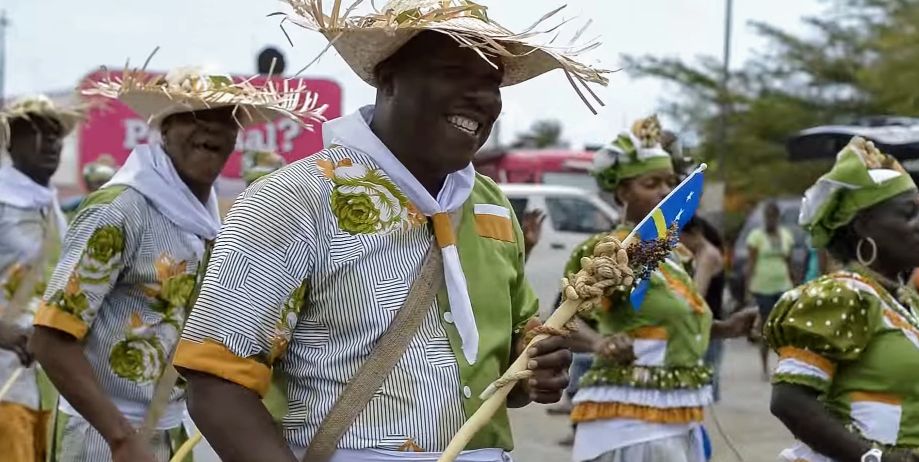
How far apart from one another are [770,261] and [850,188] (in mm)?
10257

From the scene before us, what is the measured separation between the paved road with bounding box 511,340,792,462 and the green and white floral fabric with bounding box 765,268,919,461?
4.07 metres

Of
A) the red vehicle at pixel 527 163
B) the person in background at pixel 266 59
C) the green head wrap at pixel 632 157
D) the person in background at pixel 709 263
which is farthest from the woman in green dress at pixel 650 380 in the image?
the red vehicle at pixel 527 163

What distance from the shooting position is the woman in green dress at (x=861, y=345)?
4078 mm

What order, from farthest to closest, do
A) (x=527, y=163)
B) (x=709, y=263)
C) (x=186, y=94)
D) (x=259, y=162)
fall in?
(x=527, y=163) < (x=709, y=263) < (x=259, y=162) < (x=186, y=94)

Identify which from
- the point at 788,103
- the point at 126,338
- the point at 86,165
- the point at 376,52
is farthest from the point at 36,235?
the point at 788,103

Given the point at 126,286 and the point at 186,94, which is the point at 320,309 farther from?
the point at 186,94

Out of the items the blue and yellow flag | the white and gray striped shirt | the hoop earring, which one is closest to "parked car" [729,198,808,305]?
the hoop earring

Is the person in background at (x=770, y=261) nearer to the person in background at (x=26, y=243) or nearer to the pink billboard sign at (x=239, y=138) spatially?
the pink billboard sign at (x=239, y=138)

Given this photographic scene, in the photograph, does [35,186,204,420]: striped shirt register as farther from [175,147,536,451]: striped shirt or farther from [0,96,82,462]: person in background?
[175,147,536,451]: striped shirt

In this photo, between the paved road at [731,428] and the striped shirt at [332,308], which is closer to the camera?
the striped shirt at [332,308]

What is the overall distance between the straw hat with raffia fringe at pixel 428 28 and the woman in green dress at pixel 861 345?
1.67m

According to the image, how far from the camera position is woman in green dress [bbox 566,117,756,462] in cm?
541

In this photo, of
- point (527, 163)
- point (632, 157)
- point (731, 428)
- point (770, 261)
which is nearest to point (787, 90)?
point (527, 163)

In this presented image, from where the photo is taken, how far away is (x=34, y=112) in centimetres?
639
